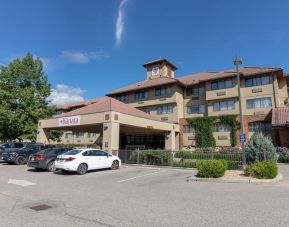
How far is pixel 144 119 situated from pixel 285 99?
2018cm

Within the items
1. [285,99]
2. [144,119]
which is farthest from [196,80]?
[144,119]

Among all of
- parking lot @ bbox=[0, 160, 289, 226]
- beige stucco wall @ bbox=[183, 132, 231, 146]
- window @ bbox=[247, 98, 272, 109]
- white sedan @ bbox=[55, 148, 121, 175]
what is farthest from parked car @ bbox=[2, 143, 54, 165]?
window @ bbox=[247, 98, 272, 109]

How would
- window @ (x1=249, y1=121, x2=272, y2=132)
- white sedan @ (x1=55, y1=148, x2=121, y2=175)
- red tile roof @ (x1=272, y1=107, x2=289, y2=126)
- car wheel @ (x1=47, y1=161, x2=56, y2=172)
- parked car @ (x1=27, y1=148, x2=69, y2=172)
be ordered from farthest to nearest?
window @ (x1=249, y1=121, x2=272, y2=132) < red tile roof @ (x1=272, y1=107, x2=289, y2=126) < car wheel @ (x1=47, y1=161, x2=56, y2=172) < parked car @ (x1=27, y1=148, x2=69, y2=172) < white sedan @ (x1=55, y1=148, x2=121, y2=175)

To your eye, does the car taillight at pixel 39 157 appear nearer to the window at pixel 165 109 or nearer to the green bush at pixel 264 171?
the green bush at pixel 264 171

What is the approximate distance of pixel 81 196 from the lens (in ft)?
32.3

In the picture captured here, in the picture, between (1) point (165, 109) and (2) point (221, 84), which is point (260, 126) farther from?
(1) point (165, 109)

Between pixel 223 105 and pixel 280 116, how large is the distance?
29.2 feet

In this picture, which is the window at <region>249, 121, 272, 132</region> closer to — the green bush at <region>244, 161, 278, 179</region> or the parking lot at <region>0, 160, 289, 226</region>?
the green bush at <region>244, 161, 278, 179</region>

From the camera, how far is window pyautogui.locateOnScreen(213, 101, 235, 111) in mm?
36031

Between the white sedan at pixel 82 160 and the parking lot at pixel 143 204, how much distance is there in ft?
11.0

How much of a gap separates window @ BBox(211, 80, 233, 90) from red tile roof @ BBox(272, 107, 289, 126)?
7222 mm

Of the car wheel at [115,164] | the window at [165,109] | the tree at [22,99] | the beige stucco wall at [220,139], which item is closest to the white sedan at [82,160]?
the car wheel at [115,164]

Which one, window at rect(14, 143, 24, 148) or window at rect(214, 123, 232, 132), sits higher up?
window at rect(214, 123, 232, 132)

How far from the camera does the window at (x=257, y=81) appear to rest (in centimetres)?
3331
